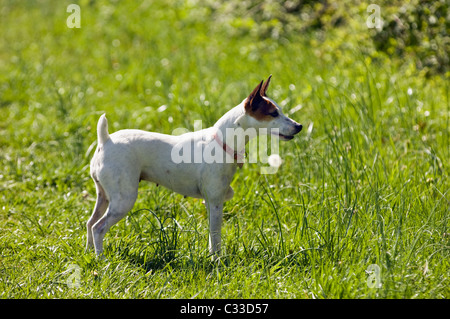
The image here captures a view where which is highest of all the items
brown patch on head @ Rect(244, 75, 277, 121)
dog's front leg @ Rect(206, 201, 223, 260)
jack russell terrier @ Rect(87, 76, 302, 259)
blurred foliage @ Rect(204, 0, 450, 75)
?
blurred foliage @ Rect(204, 0, 450, 75)

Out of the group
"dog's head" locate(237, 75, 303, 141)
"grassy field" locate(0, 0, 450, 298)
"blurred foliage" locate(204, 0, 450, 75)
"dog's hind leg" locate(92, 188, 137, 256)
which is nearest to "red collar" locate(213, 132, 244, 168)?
"dog's head" locate(237, 75, 303, 141)

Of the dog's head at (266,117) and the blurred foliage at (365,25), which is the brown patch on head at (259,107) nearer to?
the dog's head at (266,117)

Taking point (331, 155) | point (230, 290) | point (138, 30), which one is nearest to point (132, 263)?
point (230, 290)

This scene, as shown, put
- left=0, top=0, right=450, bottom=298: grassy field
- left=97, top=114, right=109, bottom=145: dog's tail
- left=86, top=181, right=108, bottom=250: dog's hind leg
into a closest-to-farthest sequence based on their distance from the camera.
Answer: left=0, top=0, right=450, bottom=298: grassy field → left=97, top=114, right=109, bottom=145: dog's tail → left=86, top=181, right=108, bottom=250: dog's hind leg

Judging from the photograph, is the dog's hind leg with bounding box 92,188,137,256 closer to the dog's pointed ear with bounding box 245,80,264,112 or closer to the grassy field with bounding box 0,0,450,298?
the grassy field with bounding box 0,0,450,298

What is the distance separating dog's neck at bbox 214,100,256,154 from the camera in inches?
139

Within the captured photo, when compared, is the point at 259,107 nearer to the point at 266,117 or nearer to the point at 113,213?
the point at 266,117

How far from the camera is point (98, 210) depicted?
12.5 ft

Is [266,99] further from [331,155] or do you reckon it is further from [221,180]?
[331,155]

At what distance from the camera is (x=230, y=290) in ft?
11.0

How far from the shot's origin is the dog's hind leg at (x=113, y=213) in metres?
3.58

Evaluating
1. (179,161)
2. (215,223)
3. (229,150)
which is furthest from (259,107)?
(215,223)

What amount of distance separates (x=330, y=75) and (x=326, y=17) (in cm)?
102

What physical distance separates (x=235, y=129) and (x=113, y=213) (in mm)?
898
